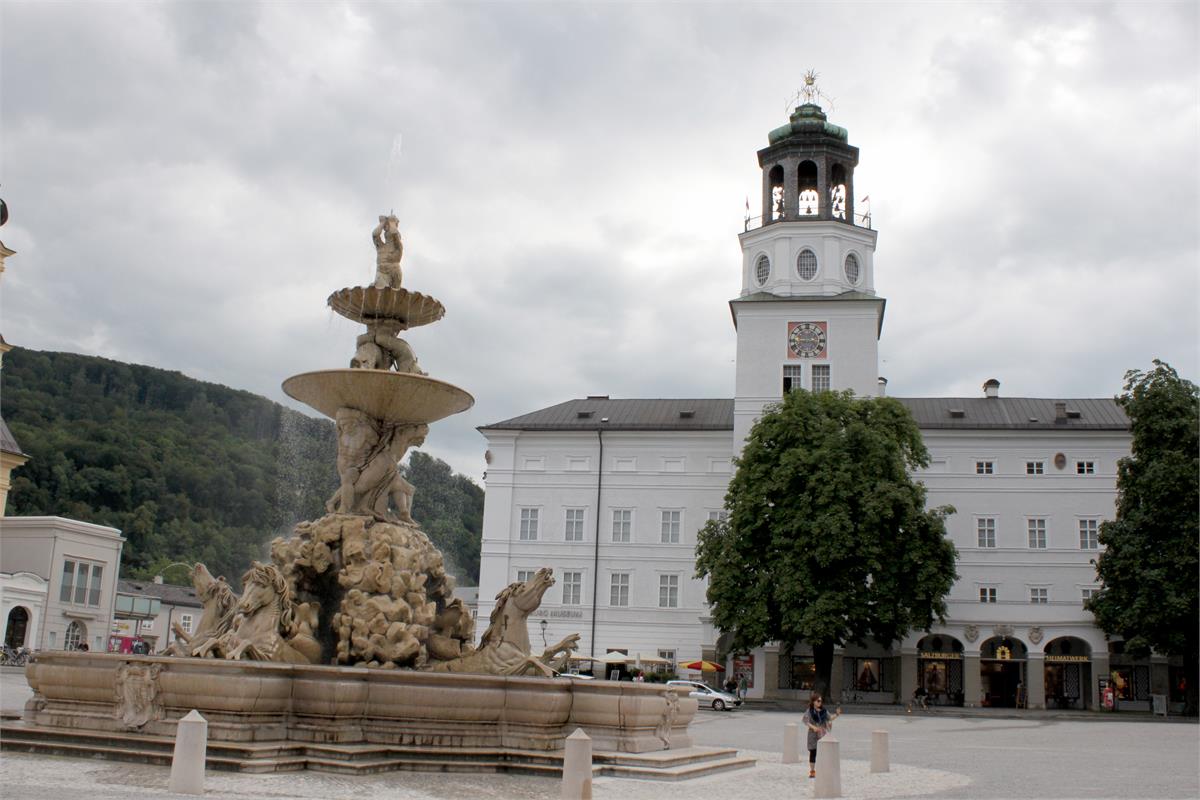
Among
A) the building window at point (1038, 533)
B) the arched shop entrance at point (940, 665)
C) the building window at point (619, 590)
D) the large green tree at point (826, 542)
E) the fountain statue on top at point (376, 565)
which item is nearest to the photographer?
the fountain statue on top at point (376, 565)

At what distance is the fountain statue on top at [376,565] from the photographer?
13695mm

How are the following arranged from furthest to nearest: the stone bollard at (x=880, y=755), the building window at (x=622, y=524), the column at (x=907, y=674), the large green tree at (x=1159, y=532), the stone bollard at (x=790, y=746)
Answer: the building window at (x=622, y=524), the column at (x=907, y=674), the large green tree at (x=1159, y=532), the stone bollard at (x=790, y=746), the stone bollard at (x=880, y=755)

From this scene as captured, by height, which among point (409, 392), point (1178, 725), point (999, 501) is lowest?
point (1178, 725)

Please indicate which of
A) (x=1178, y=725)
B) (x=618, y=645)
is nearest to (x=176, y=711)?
(x=1178, y=725)

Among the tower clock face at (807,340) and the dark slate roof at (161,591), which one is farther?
the dark slate roof at (161,591)

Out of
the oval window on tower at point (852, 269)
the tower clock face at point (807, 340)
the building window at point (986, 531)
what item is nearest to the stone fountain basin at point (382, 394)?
the tower clock face at point (807, 340)

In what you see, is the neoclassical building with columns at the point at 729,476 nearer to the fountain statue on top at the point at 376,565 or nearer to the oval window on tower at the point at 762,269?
the oval window on tower at the point at 762,269

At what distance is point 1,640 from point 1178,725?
141ft

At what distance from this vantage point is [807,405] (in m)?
45.9

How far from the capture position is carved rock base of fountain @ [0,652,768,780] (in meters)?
11.5

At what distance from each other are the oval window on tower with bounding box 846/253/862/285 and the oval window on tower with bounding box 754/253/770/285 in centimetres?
386

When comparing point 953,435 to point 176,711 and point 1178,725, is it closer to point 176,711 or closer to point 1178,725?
point 1178,725

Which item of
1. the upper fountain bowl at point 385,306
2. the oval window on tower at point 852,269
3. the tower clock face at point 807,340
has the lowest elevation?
the upper fountain bowl at point 385,306

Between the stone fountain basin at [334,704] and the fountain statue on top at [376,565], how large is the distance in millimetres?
1077
